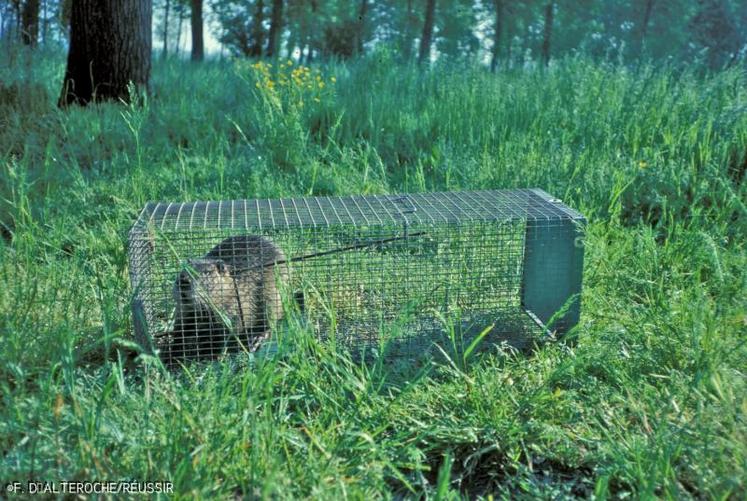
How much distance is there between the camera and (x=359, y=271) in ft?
10.3

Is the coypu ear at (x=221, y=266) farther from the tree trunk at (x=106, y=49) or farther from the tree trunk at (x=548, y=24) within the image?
the tree trunk at (x=548, y=24)

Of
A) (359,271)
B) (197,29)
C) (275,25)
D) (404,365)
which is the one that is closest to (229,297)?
(359,271)

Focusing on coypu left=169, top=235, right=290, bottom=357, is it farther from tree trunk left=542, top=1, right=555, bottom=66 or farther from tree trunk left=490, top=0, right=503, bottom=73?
tree trunk left=490, top=0, right=503, bottom=73

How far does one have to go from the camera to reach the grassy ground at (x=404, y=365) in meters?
2.03

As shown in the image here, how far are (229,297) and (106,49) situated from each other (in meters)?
4.67

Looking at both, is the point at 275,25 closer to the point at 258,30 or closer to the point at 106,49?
the point at 258,30

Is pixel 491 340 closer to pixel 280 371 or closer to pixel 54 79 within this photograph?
pixel 280 371

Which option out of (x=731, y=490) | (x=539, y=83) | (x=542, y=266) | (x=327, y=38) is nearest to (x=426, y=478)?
(x=731, y=490)

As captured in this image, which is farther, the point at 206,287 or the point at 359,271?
the point at 359,271

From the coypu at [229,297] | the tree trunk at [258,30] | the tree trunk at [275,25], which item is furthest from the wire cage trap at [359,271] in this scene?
the tree trunk at [258,30]

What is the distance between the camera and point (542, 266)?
313cm

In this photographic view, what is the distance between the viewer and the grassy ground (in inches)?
79.9

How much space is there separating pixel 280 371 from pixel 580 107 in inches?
174

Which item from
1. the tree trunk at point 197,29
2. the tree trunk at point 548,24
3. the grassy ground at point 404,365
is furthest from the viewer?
the tree trunk at point 548,24
